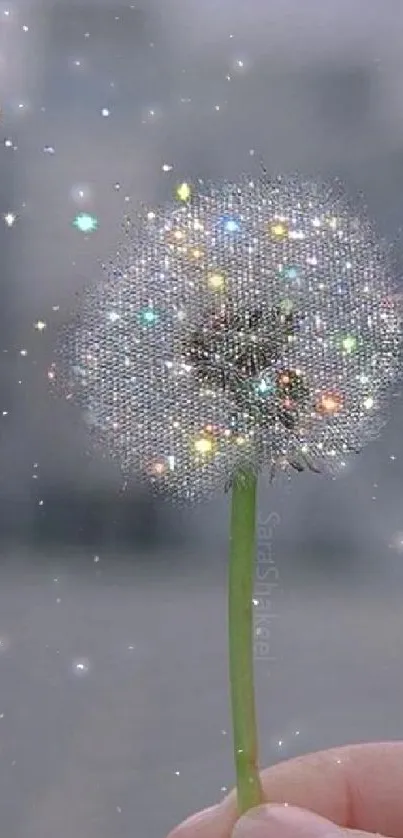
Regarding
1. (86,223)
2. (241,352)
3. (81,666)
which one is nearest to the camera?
(241,352)

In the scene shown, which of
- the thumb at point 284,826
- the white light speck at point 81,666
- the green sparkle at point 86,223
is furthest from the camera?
the white light speck at point 81,666

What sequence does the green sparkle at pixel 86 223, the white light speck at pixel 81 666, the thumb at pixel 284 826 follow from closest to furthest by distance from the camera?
the thumb at pixel 284 826, the green sparkle at pixel 86 223, the white light speck at pixel 81 666

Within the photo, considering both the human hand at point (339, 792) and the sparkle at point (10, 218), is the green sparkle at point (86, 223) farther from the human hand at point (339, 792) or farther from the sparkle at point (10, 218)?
the human hand at point (339, 792)

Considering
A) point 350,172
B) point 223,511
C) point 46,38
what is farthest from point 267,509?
point 46,38

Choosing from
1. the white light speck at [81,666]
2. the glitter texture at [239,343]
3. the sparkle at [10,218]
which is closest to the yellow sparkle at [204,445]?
the glitter texture at [239,343]

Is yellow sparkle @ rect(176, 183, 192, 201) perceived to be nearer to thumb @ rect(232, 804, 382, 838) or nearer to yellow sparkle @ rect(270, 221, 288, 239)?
yellow sparkle @ rect(270, 221, 288, 239)

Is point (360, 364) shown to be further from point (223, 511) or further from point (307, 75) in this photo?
point (307, 75)

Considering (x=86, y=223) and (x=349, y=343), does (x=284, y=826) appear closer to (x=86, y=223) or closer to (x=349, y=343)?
(x=349, y=343)

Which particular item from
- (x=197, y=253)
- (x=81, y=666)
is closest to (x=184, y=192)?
(x=197, y=253)
